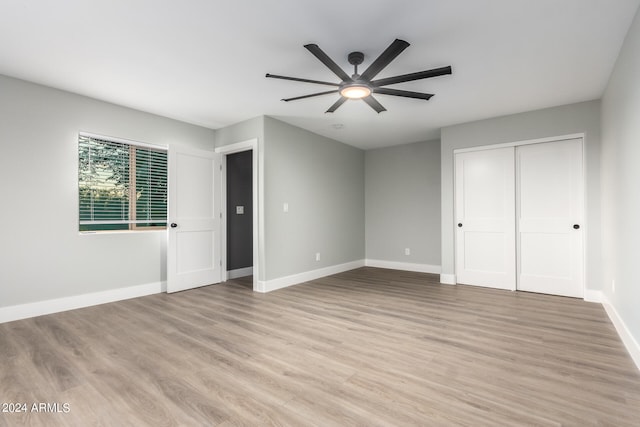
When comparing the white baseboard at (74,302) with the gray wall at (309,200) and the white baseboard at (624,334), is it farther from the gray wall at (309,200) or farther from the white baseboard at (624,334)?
the white baseboard at (624,334)

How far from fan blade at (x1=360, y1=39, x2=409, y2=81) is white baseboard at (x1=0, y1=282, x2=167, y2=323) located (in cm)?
388

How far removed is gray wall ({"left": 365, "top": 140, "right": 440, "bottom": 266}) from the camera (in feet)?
20.0

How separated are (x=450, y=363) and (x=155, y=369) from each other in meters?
2.10

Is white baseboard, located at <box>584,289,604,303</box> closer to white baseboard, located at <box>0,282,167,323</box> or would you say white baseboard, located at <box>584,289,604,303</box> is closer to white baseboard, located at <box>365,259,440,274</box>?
white baseboard, located at <box>365,259,440,274</box>

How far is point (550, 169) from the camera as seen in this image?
4.36m

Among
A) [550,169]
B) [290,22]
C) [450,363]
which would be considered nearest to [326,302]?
[450,363]

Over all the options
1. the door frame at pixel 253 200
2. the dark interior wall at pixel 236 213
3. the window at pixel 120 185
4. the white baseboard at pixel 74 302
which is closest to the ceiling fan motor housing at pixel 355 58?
the door frame at pixel 253 200

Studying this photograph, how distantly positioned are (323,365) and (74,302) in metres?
3.19

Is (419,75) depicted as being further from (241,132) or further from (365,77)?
(241,132)

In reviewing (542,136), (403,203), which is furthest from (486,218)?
(403,203)

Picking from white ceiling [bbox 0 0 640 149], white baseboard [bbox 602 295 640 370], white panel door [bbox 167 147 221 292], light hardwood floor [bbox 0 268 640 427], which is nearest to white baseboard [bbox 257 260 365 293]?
light hardwood floor [bbox 0 268 640 427]

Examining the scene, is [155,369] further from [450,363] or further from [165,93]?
[165,93]

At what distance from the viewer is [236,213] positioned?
579cm

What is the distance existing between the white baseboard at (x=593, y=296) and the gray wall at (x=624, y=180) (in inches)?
10.6
